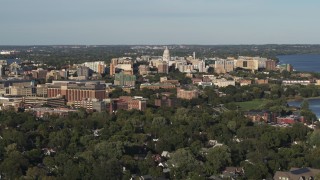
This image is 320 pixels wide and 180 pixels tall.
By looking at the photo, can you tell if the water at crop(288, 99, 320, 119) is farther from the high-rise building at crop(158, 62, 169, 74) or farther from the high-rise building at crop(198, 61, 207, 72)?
the high-rise building at crop(198, 61, 207, 72)

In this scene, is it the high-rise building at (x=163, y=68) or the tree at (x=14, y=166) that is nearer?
the tree at (x=14, y=166)

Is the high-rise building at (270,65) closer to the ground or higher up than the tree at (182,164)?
higher up

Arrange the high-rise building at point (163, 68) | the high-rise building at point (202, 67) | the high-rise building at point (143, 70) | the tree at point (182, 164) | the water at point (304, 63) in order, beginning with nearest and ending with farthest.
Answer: the tree at point (182, 164)
the high-rise building at point (143, 70)
the high-rise building at point (163, 68)
the high-rise building at point (202, 67)
the water at point (304, 63)

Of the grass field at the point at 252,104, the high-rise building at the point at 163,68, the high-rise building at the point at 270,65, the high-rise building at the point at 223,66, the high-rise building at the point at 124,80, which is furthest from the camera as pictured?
the high-rise building at the point at 270,65

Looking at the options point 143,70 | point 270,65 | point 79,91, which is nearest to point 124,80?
point 79,91

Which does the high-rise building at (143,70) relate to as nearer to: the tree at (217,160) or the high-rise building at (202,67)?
the high-rise building at (202,67)

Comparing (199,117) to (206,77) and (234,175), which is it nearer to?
(234,175)

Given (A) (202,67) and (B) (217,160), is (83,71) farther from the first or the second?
(B) (217,160)

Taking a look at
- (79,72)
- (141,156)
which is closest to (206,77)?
(79,72)

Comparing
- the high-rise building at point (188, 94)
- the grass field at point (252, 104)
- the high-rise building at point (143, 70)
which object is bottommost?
the grass field at point (252, 104)

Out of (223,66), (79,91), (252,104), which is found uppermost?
(223,66)

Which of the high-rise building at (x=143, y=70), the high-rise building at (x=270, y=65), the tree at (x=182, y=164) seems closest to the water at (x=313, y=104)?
the tree at (x=182, y=164)
